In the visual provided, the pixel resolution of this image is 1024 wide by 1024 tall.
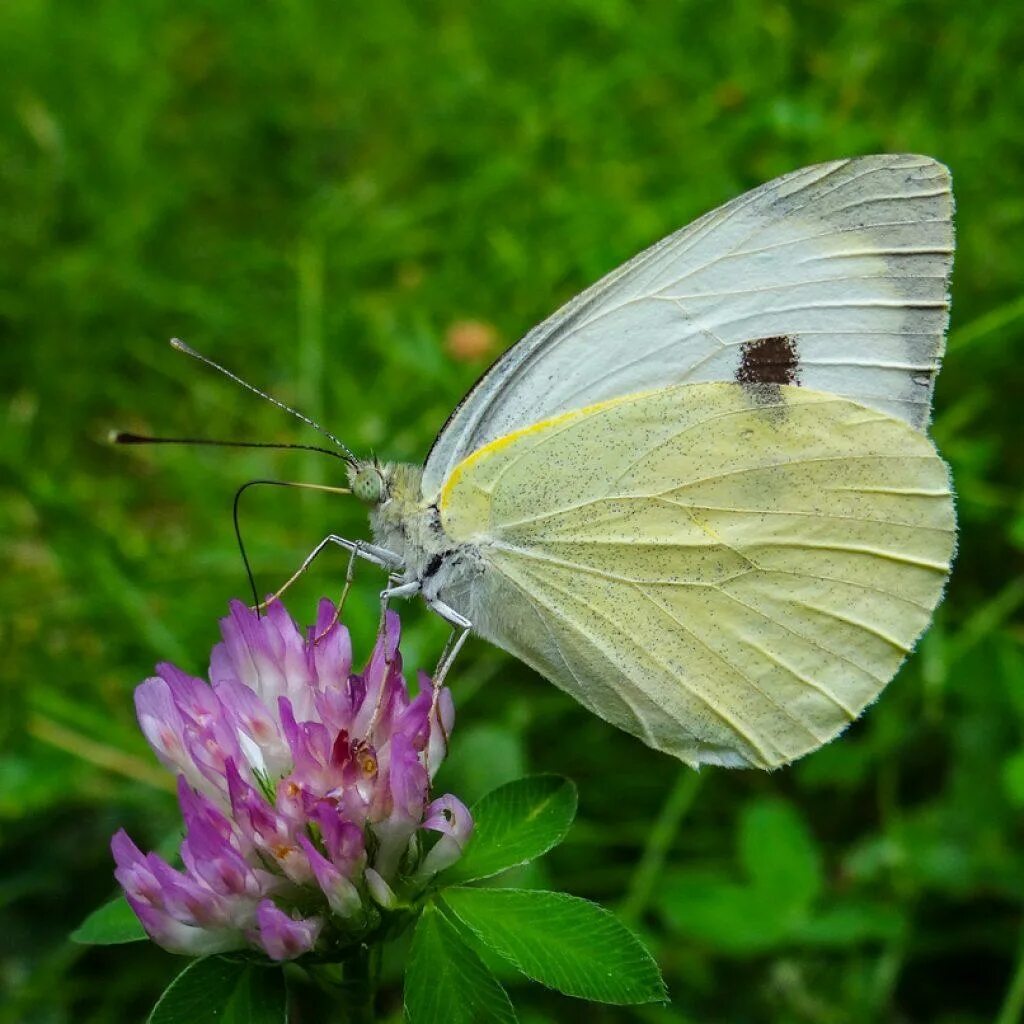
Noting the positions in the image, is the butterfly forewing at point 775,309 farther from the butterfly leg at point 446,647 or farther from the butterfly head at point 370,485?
the butterfly leg at point 446,647

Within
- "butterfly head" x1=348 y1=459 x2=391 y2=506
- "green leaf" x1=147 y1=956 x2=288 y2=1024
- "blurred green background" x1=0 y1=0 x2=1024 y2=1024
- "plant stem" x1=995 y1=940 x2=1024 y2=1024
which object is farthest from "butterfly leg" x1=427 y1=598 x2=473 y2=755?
"plant stem" x1=995 y1=940 x2=1024 y2=1024

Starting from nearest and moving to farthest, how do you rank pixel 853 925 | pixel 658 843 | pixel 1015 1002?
pixel 1015 1002, pixel 853 925, pixel 658 843

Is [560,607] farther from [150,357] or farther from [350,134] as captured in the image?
[350,134]

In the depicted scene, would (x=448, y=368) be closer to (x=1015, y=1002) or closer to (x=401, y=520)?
(x=401, y=520)

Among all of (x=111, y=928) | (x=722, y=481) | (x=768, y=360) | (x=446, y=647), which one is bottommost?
(x=111, y=928)

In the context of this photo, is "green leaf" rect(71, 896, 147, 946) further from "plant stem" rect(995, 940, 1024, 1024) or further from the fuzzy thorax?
"plant stem" rect(995, 940, 1024, 1024)

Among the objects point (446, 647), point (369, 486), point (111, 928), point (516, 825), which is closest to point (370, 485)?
point (369, 486)
